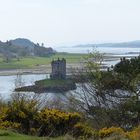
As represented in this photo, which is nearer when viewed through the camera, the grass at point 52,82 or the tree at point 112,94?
the tree at point 112,94

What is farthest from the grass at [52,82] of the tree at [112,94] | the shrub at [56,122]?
the shrub at [56,122]

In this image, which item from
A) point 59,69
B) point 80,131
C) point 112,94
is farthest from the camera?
point 59,69

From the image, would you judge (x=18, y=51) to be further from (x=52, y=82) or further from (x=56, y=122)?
(x=56, y=122)

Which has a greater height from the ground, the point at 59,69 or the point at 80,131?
the point at 80,131

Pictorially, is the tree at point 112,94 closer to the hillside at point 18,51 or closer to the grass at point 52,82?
the grass at point 52,82

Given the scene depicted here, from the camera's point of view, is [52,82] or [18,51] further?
[18,51]

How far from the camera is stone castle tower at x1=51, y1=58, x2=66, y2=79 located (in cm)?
9119

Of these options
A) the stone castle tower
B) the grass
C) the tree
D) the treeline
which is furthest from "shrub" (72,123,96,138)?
the stone castle tower

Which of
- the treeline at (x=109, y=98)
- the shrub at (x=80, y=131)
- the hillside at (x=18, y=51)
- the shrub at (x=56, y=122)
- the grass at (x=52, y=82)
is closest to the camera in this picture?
the shrub at (x=80, y=131)

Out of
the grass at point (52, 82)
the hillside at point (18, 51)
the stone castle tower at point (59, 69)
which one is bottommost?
the grass at point (52, 82)

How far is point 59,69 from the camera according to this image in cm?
9350

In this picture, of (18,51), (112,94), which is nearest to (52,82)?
(112,94)

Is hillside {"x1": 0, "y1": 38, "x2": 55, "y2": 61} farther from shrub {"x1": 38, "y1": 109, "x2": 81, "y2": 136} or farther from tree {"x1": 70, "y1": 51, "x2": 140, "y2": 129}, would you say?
shrub {"x1": 38, "y1": 109, "x2": 81, "y2": 136}

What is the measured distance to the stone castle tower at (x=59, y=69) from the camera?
91.2 m
